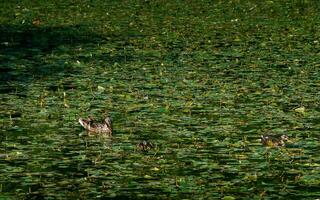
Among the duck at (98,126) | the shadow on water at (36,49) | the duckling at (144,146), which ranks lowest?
the duckling at (144,146)

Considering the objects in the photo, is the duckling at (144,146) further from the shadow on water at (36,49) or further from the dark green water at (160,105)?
the shadow on water at (36,49)

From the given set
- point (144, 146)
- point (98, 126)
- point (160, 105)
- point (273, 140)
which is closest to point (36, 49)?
point (160, 105)

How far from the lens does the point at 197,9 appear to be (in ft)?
69.9

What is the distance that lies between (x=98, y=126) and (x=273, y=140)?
6.03ft

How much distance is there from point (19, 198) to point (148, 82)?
5313 mm

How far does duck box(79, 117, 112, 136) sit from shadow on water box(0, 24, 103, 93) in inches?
94.3

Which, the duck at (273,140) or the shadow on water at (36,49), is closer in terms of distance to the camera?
the duck at (273,140)

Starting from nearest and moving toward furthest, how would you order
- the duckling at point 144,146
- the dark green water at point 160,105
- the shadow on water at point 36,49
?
the dark green water at point 160,105, the duckling at point 144,146, the shadow on water at point 36,49

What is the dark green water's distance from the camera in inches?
299

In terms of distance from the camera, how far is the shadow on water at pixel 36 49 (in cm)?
1282

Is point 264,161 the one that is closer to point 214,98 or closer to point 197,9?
point 214,98

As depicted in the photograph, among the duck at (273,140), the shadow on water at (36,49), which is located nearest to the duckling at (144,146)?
the duck at (273,140)

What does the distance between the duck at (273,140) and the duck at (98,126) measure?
161 centimetres

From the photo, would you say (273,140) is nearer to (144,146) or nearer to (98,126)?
(144,146)
